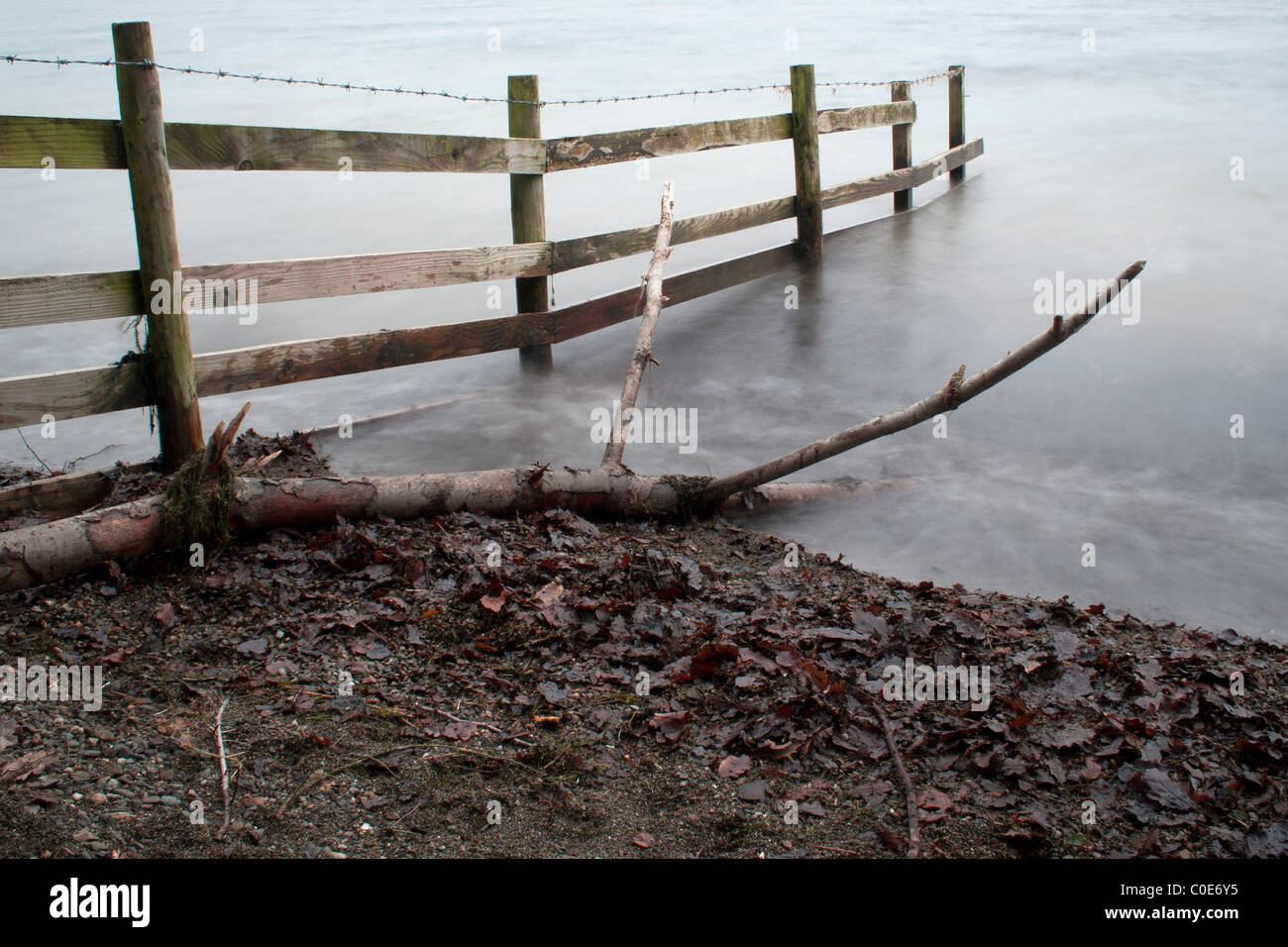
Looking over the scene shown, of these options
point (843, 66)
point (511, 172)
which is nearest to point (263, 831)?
point (511, 172)

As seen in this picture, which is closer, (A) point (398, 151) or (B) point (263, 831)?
(B) point (263, 831)

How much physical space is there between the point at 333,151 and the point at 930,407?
3764 mm

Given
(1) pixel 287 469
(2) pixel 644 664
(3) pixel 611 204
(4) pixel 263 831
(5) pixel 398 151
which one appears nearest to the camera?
(4) pixel 263 831

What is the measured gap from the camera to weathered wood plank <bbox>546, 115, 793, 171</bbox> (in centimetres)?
785

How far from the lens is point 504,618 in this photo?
4355mm

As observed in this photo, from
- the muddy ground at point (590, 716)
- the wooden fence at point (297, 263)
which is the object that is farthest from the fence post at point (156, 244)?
the muddy ground at point (590, 716)

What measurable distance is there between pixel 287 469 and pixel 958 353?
538cm

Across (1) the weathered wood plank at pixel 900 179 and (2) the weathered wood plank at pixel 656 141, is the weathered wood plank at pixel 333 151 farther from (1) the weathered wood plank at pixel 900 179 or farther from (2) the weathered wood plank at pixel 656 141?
(1) the weathered wood plank at pixel 900 179

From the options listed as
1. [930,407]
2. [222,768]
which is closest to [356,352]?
[930,407]

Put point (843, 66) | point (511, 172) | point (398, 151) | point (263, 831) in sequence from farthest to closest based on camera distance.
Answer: point (843, 66)
point (511, 172)
point (398, 151)
point (263, 831)

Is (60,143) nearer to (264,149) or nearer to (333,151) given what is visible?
(264,149)
